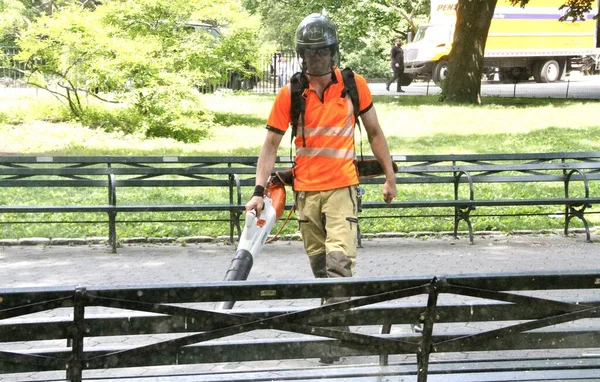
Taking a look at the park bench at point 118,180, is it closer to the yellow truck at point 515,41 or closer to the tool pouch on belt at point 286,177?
the tool pouch on belt at point 286,177

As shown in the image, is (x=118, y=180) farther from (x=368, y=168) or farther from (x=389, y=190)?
(x=389, y=190)

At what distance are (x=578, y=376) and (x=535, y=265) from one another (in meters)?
5.47

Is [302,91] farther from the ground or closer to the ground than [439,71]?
farther from the ground

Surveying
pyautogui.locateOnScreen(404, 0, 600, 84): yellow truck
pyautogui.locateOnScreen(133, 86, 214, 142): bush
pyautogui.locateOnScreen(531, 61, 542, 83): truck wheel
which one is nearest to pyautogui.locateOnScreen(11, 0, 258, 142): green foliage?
pyautogui.locateOnScreen(133, 86, 214, 142): bush

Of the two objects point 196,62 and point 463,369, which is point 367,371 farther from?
point 196,62

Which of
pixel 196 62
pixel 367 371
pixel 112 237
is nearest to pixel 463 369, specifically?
pixel 367 371

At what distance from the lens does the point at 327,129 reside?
5941mm

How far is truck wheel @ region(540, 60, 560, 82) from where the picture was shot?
4269cm

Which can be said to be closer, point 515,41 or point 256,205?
point 256,205

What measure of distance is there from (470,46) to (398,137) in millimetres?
7876

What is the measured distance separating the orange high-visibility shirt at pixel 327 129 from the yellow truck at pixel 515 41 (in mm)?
34911

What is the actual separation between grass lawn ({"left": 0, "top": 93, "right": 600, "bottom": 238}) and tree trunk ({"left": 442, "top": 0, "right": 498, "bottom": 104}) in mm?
981

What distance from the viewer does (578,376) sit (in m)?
4.63

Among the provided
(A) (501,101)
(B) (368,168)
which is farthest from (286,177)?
(A) (501,101)
